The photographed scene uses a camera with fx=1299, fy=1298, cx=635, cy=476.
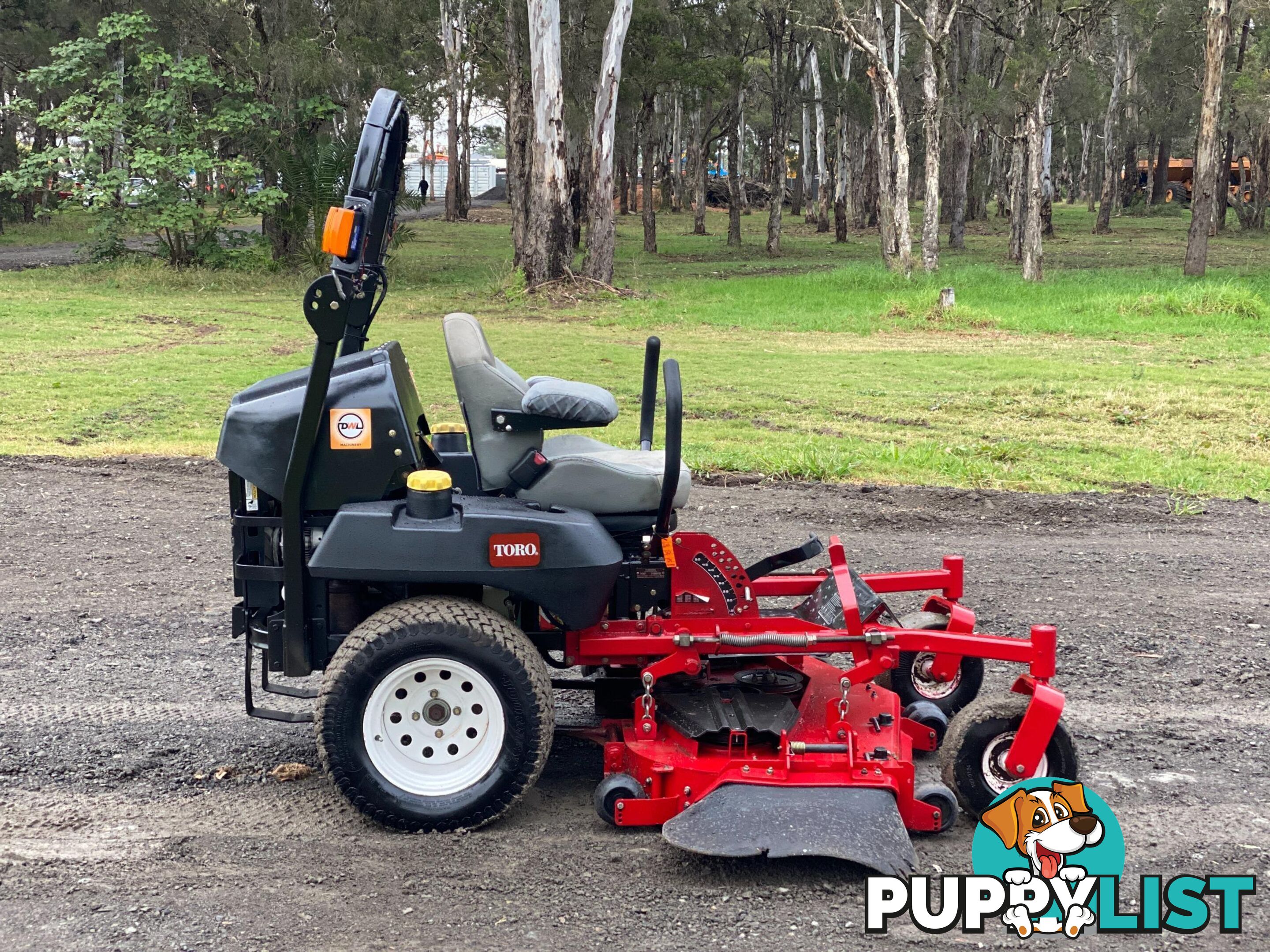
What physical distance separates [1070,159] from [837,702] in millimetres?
84441

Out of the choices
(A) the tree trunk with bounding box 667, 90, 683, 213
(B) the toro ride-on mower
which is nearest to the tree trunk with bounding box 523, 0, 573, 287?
(B) the toro ride-on mower

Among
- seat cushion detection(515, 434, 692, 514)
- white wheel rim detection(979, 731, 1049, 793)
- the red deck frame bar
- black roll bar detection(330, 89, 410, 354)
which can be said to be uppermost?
black roll bar detection(330, 89, 410, 354)

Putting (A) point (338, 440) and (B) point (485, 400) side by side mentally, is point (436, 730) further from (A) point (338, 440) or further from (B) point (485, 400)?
(B) point (485, 400)

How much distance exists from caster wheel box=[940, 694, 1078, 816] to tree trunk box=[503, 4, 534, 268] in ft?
68.7

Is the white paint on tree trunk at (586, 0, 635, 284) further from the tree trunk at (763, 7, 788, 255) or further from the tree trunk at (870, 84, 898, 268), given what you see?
the tree trunk at (763, 7, 788, 255)

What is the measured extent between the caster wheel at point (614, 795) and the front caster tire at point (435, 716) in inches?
9.2

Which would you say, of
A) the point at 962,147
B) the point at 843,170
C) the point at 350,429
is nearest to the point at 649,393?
the point at 350,429

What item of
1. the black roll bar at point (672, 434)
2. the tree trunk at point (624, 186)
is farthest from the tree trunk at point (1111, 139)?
the black roll bar at point (672, 434)

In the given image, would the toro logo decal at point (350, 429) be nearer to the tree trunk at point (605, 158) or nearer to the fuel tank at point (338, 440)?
the fuel tank at point (338, 440)

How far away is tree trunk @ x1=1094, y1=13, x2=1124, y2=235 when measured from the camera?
44.5 meters

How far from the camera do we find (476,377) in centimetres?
449

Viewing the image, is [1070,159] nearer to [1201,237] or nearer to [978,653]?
[1201,237]

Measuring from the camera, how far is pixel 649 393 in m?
5.18

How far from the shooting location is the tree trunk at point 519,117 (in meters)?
26.1
